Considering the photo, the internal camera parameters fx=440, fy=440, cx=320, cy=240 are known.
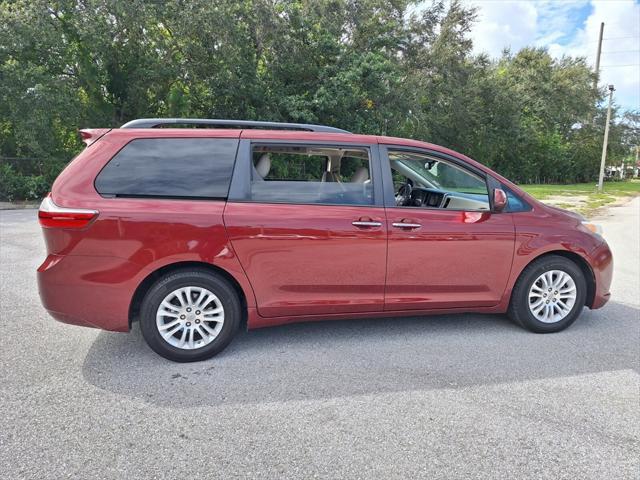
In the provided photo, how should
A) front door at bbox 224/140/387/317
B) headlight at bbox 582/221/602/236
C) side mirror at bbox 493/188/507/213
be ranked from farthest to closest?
headlight at bbox 582/221/602/236 < side mirror at bbox 493/188/507/213 < front door at bbox 224/140/387/317

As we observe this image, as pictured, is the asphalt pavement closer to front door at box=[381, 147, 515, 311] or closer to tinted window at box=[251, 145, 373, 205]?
front door at box=[381, 147, 515, 311]

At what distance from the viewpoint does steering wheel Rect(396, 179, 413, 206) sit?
13.7ft

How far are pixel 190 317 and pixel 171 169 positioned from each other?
116 centimetres

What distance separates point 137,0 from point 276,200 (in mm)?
14657

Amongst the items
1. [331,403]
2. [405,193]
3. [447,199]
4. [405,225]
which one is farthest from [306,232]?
[447,199]

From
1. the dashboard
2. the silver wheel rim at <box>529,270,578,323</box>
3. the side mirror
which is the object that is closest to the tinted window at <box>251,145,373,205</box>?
the dashboard

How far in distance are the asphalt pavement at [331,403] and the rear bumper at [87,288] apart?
A: 1.33ft

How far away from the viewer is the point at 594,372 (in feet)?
11.1

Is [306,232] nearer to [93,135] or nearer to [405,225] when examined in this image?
[405,225]

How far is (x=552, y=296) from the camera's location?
4.09 metres

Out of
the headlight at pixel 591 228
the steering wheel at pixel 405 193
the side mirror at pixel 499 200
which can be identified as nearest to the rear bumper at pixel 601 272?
the headlight at pixel 591 228

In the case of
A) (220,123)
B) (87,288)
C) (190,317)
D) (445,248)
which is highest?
(220,123)

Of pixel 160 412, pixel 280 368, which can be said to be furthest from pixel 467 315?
pixel 160 412

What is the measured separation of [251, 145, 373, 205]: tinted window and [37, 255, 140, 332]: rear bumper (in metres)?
1.16
